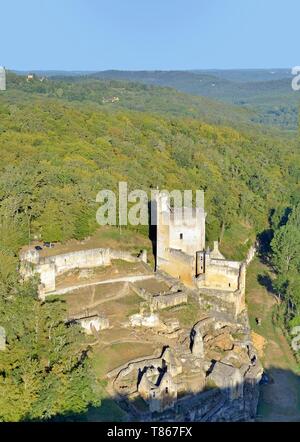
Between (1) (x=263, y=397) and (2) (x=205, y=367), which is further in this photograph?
(1) (x=263, y=397)

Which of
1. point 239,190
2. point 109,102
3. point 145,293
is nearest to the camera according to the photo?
point 145,293

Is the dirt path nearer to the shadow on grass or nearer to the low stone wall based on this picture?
the shadow on grass

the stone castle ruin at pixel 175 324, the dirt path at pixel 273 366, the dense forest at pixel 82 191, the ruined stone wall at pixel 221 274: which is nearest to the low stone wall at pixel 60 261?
the stone castle ruin at pixel 175 324

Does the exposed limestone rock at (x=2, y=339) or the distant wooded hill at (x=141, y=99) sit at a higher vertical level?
the distant wooded hill at (x=141, y=99)

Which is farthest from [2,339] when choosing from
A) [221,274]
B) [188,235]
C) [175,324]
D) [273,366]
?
[273,366]

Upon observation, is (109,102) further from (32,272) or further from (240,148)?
(32,272)

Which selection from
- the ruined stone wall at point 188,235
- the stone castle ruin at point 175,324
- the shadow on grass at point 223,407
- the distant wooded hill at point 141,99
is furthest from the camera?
the distant wooded hill at point 141,99

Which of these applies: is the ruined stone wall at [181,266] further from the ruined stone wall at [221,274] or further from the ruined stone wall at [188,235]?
the ruined stone wall at [221,274]
